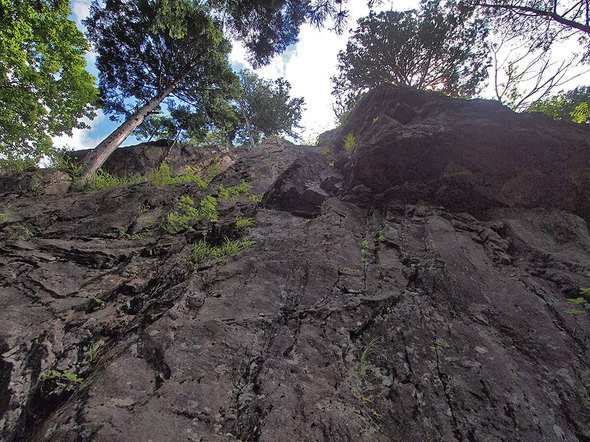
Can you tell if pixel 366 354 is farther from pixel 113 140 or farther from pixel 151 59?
pixel 151 59

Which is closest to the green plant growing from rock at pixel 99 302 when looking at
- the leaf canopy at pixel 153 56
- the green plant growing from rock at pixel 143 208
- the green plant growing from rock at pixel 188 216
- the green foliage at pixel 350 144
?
the green plant growing from rock at pixel 188 216

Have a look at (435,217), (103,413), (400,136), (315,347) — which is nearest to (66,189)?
(103,413)

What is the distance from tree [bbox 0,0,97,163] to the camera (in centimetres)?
975

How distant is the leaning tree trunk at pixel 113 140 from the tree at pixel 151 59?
0.11ft

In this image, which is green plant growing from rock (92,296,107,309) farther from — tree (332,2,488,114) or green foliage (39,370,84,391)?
tree (332,2,488,114)

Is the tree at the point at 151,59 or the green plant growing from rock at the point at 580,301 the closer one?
the green plant growing from rock at the point at 580,301

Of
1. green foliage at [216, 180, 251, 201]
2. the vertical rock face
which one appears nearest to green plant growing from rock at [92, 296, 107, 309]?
the vertical rock face

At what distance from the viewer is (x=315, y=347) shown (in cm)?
294

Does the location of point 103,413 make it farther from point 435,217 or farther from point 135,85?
point 135,85

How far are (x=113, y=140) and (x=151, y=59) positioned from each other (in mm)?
5302

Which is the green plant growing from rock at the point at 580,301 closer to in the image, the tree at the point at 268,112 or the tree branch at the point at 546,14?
the tree branch at the point at 546,14

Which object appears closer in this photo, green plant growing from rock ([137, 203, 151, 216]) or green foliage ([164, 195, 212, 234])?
green foliage ([164, 195, 212, 234])

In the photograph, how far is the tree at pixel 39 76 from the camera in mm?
9750

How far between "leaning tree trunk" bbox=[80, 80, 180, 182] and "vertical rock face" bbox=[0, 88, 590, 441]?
230cm
